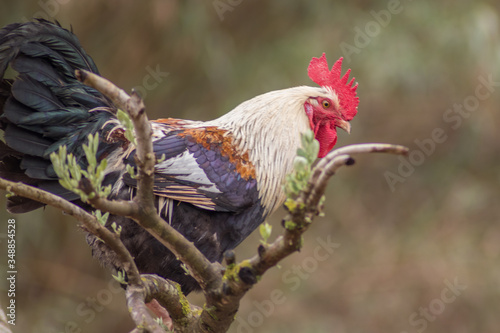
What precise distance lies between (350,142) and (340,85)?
4.41 m

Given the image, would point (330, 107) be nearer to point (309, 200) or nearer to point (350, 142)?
point (309, 200)

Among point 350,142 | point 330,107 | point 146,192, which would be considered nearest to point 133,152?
point 146,192

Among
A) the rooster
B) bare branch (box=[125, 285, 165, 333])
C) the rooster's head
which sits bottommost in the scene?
bare branch (box=[125, 285, 165, 333])

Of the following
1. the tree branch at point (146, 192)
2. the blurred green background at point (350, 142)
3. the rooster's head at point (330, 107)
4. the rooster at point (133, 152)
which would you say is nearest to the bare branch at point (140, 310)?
the tree branch at point (146, 192)

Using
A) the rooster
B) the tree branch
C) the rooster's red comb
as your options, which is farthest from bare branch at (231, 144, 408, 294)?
the rooster's red comb

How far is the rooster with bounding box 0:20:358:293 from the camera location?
2785 millimetres

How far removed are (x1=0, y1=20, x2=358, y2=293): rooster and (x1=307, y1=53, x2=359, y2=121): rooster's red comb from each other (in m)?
0.39

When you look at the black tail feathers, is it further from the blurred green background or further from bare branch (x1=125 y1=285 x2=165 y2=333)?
the blurred green background

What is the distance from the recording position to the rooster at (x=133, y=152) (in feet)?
9.14

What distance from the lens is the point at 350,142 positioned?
7.76 metres

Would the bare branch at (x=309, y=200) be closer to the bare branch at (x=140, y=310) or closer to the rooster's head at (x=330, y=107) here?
the bare branch at (x=140, y=310)

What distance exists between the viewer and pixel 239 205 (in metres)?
2.92

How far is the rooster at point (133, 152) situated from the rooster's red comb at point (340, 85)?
0.39 metres

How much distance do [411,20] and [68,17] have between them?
3.84 meters
